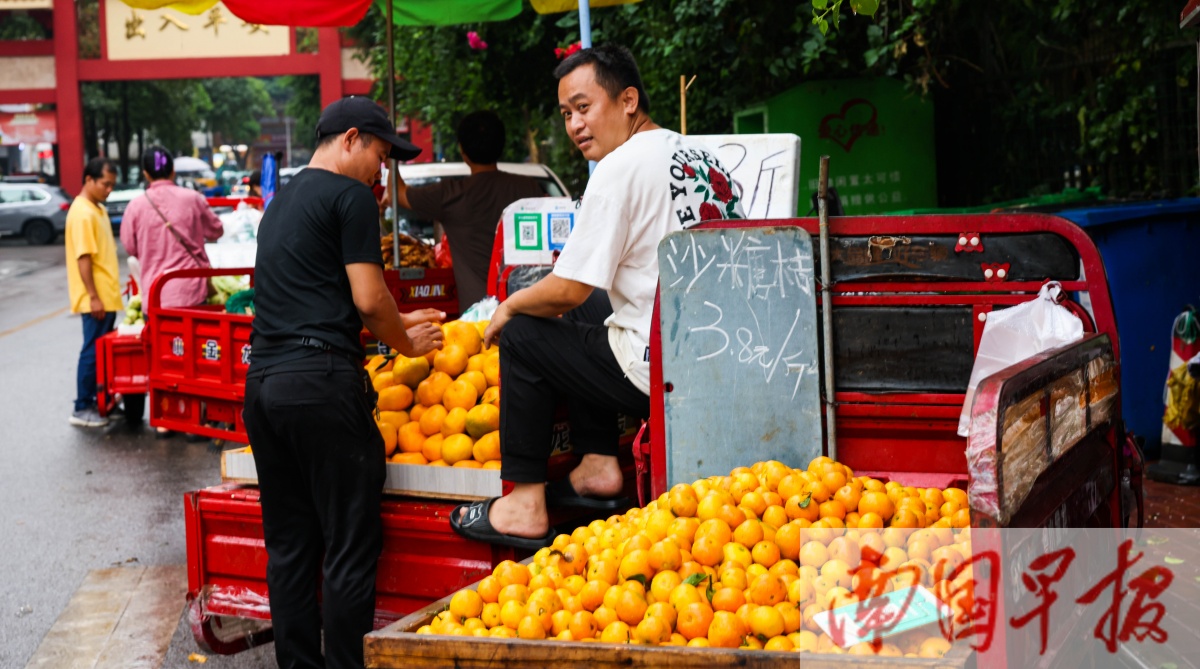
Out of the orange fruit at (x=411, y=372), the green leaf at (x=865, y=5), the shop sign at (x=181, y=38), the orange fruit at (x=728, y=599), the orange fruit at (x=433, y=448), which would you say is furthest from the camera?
the shop sign at (x=181, y=38)

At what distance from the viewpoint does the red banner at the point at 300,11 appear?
6855 mm

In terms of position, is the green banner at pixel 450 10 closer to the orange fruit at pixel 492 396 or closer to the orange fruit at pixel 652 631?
the orange fruit at pixel 492 396

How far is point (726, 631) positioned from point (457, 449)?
1865 mm

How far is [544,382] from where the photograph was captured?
3.98m

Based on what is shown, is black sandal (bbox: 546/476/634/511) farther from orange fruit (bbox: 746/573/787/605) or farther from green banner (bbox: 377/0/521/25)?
green banner (bbox: 377/0/521/25)

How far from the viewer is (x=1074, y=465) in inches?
117

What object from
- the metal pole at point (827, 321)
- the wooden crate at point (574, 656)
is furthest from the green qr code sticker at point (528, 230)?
the wooden crate at point (574, 656)

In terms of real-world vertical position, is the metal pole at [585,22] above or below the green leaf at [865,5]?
above

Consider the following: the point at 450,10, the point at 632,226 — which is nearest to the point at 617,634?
the point at 632,226

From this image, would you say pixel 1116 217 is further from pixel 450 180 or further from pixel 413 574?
pixel 413 574

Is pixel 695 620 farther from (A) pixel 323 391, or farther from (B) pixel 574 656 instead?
(A) pixel 323 391

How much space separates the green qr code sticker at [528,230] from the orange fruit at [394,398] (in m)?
1.25

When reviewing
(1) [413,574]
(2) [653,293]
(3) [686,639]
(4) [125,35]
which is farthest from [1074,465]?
(4) [125,35]

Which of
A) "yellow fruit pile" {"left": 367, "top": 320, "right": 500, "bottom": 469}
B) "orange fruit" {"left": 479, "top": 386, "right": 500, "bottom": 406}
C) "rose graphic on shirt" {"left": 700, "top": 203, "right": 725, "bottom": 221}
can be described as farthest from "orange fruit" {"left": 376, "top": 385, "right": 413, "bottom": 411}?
"rose graphic on shirt" {"left": 700, "top": 203, "right": 725, "bottom": 221}
